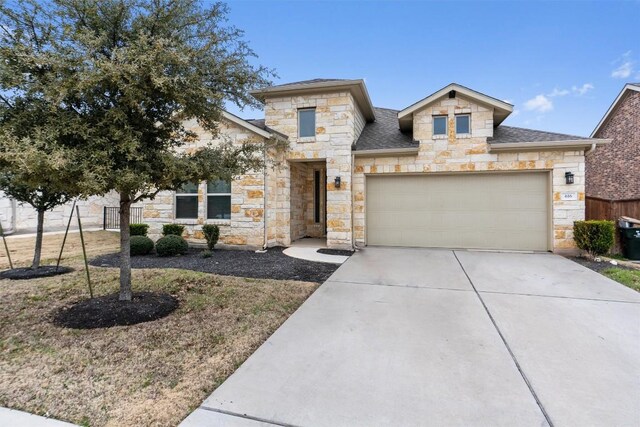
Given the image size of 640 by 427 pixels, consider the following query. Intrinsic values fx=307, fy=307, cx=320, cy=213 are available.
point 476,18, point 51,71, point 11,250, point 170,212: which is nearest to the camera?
point 51,71

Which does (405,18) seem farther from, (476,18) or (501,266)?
(501,266)

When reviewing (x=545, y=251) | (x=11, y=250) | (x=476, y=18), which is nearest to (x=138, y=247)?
(x=11, y=250)

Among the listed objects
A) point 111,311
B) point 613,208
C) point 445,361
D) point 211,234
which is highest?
point 613,208

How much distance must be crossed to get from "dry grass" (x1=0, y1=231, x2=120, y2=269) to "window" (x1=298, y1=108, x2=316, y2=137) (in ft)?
24.1

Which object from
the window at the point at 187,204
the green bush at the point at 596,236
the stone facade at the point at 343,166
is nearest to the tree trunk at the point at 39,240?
the stone facade at the point at 343,166

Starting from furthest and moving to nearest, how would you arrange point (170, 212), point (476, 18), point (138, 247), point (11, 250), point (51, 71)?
point (476, 18), point (170, 212), point (11, 250), point (138, 247), point (51, 71)

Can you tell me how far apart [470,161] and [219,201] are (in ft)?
27.0

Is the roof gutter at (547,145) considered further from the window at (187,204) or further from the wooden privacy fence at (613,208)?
the window at (187,204)

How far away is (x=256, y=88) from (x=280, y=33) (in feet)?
29.8

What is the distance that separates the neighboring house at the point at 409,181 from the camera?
30.2 feet

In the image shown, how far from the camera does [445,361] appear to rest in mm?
3186

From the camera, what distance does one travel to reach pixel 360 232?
1027 centimetres

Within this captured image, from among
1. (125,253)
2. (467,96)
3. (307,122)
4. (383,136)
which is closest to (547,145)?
(467,96)

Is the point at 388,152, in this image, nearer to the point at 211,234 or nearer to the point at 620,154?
the point at 211,234
